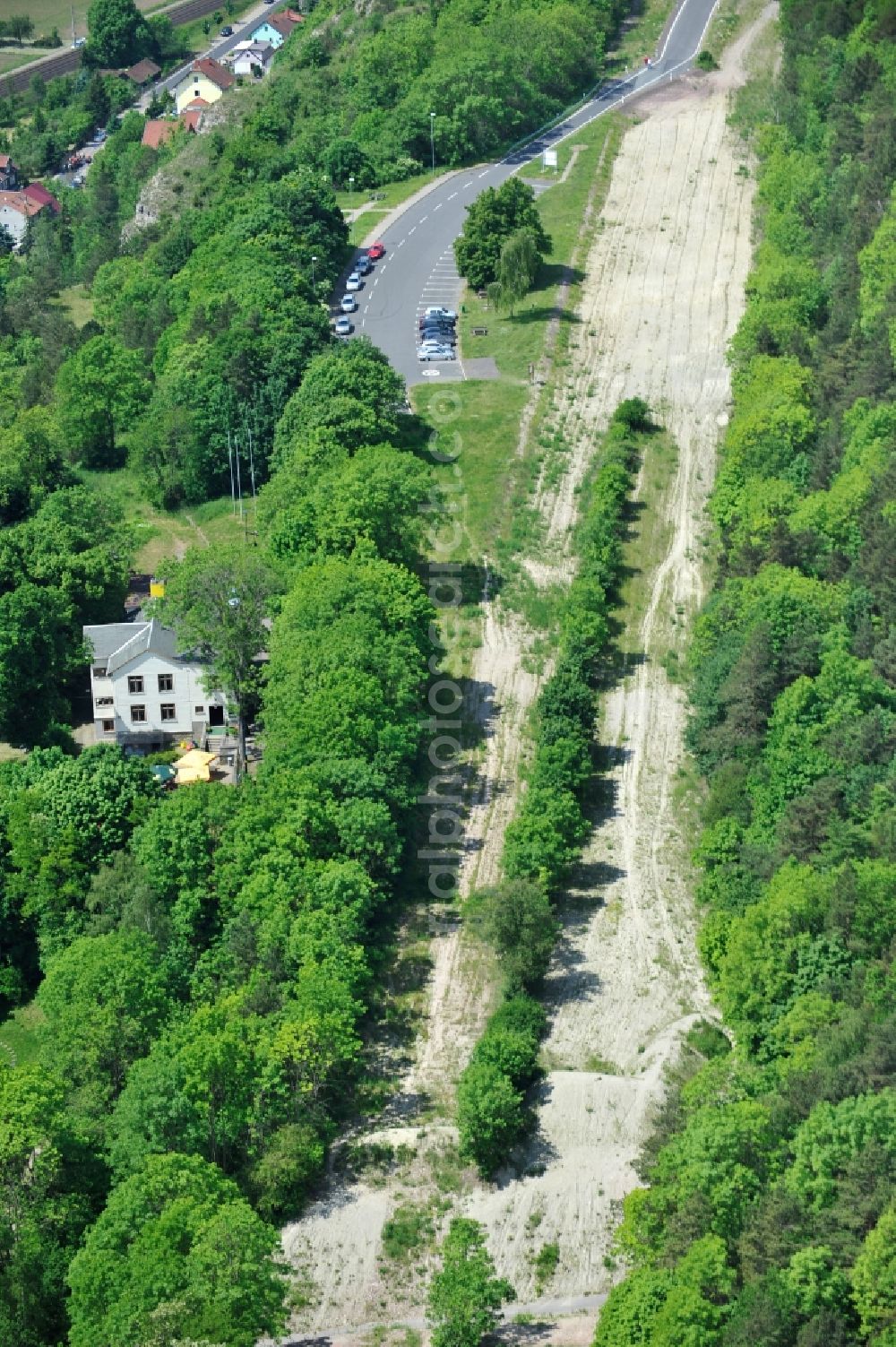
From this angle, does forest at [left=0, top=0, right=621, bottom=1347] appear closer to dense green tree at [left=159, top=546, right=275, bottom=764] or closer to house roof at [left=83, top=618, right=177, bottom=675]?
dense green tree at [left=159, top=546, right=275, bottom=764]

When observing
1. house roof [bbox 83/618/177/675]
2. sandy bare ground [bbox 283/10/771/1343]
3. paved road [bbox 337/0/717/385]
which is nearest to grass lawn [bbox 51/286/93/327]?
paved road [bbox 337/0/717/385]

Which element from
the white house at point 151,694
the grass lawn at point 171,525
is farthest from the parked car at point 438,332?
the white house at point 151,694

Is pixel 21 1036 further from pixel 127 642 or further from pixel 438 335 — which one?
pixel 438 335

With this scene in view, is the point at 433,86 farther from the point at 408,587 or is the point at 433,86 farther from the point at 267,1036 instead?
the point at 267,1036

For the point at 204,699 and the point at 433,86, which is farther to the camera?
the point at 433,86

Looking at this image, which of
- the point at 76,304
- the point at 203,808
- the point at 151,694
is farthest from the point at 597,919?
the point at 76,304

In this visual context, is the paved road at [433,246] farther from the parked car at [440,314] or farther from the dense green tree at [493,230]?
the dense green tree at [493,230]

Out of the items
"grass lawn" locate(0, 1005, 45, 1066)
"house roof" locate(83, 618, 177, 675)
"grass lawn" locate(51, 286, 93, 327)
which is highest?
"grass lawn" locate(51, 286, 93, 327)

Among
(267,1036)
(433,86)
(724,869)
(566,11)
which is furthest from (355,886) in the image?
(566,11)
